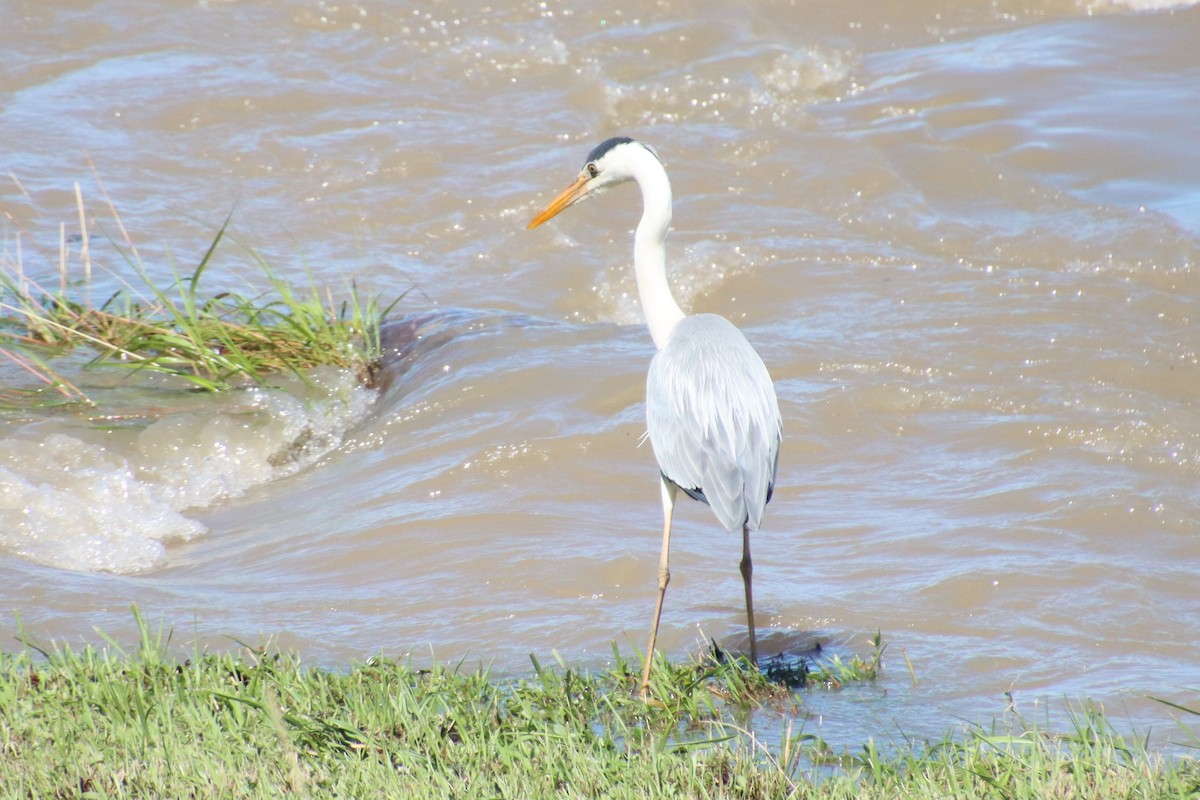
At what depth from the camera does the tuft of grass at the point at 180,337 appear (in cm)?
628

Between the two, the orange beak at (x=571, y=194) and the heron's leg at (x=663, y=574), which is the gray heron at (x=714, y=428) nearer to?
the heron's leg at (x=663, y=574)

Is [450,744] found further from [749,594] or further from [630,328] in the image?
[630,328]

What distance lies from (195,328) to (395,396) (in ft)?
3.37

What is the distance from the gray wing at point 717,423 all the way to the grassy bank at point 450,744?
0.51m

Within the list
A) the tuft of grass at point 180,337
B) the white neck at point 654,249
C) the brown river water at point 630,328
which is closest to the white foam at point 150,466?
the brown river water at point 630,328

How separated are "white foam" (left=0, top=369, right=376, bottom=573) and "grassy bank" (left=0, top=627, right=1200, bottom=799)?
1.75 metres

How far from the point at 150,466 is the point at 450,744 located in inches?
134

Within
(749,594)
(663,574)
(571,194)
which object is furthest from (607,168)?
(749,594)

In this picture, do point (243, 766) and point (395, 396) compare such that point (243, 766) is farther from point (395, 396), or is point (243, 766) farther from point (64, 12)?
point (64, 12)

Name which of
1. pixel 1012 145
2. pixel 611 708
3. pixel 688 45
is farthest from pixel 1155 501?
pixel 688 45

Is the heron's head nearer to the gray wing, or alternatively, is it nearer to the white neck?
the white neck

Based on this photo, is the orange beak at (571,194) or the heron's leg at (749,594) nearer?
the heron's leg at (749,594)

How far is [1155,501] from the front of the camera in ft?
16.2

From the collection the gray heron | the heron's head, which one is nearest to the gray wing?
the gray heron
